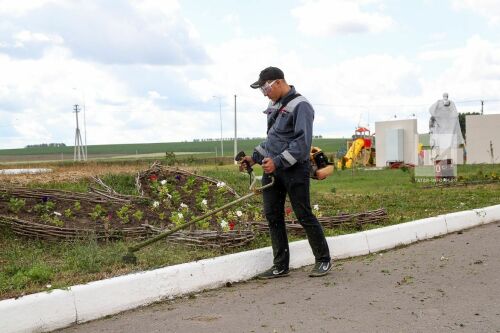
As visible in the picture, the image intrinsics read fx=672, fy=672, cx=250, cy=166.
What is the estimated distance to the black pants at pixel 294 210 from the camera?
251 inches

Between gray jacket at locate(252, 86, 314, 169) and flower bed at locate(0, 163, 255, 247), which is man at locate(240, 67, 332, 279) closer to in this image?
gray jacket at locate(252, 86, 314, 169)

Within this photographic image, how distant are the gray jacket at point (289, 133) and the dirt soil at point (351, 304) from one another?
1179 mm

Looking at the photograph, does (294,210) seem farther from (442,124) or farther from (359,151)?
(359,151)

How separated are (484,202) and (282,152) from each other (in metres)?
6.89

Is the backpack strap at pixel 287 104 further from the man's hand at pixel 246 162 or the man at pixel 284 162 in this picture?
the man's hand at pixel 246 162

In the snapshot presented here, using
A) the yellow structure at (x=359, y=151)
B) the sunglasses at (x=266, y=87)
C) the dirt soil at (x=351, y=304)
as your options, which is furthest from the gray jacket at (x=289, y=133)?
the yellow structure at (x=359, y=151)

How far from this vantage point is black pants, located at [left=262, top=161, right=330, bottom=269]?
637 cm

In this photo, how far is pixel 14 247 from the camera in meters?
7.15

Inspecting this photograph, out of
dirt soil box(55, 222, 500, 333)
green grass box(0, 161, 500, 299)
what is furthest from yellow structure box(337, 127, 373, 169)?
dirt soil box(55, 222, 500, 333)

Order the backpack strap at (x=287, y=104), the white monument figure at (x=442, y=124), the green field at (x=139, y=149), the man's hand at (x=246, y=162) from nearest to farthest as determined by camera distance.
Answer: the backpack strap at (x=287, y=104), the man's hand at (x=246, y=162), the white monument figure at (x=442, y=124), the green field at (x=139, y=149)

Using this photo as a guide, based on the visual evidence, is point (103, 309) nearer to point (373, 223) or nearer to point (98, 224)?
point (98, 224)

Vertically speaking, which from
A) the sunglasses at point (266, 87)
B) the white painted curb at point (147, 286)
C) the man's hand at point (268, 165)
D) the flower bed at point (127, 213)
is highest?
the sunglasses at point (266, 87)

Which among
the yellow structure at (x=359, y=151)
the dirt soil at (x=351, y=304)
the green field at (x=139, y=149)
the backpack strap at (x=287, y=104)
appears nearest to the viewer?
the dirt soil at (x=351, y=304)

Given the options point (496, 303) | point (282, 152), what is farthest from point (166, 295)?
point (496, 303)
